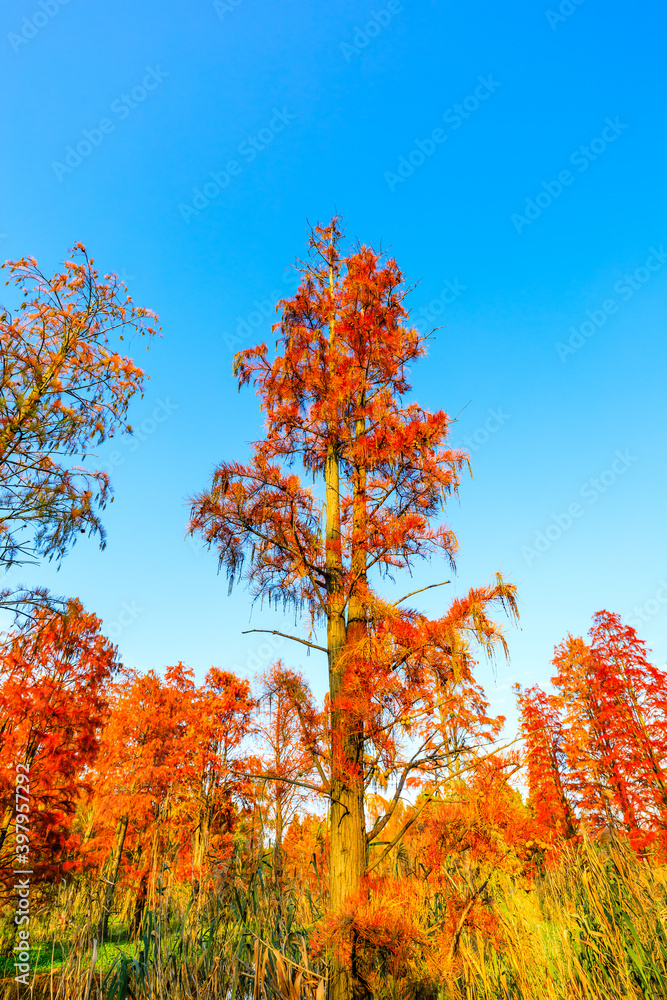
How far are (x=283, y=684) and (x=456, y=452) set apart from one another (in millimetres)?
3522

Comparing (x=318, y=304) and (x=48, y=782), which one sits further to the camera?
(x=48, y=782)

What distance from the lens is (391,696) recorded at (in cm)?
535

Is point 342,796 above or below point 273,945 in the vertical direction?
above

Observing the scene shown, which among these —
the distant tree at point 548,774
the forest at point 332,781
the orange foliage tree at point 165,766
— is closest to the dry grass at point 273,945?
the forest at point 332,781

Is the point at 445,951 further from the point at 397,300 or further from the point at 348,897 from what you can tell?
the point at 397,300

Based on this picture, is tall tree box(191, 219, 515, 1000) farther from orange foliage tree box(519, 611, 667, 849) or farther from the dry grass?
orange foliage tree box(519, 611, 667, 849)

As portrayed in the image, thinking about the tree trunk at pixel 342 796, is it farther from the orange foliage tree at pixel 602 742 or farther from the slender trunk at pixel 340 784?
the orange foliage tree at pixel 602 742

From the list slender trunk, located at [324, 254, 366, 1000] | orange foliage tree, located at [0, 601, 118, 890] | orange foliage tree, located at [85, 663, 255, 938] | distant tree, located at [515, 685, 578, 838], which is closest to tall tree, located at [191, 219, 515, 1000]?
slender trunk, located at [324, 254, 366, 1000]

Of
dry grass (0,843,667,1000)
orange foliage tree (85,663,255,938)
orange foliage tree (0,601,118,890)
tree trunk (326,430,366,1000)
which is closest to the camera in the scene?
dry grass (0,843,667,1000)

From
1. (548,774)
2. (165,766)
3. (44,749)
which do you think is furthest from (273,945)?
(548,774)

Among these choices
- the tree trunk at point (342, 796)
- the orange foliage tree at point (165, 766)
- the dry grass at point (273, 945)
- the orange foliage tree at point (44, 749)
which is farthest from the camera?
the orange foliage tree at point (165, 766)

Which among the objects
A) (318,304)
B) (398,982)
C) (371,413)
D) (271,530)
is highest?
(318,304)

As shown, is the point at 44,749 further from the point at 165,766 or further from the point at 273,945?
the point at 273,945

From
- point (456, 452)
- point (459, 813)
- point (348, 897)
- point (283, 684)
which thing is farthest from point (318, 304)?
point (459, 813)
